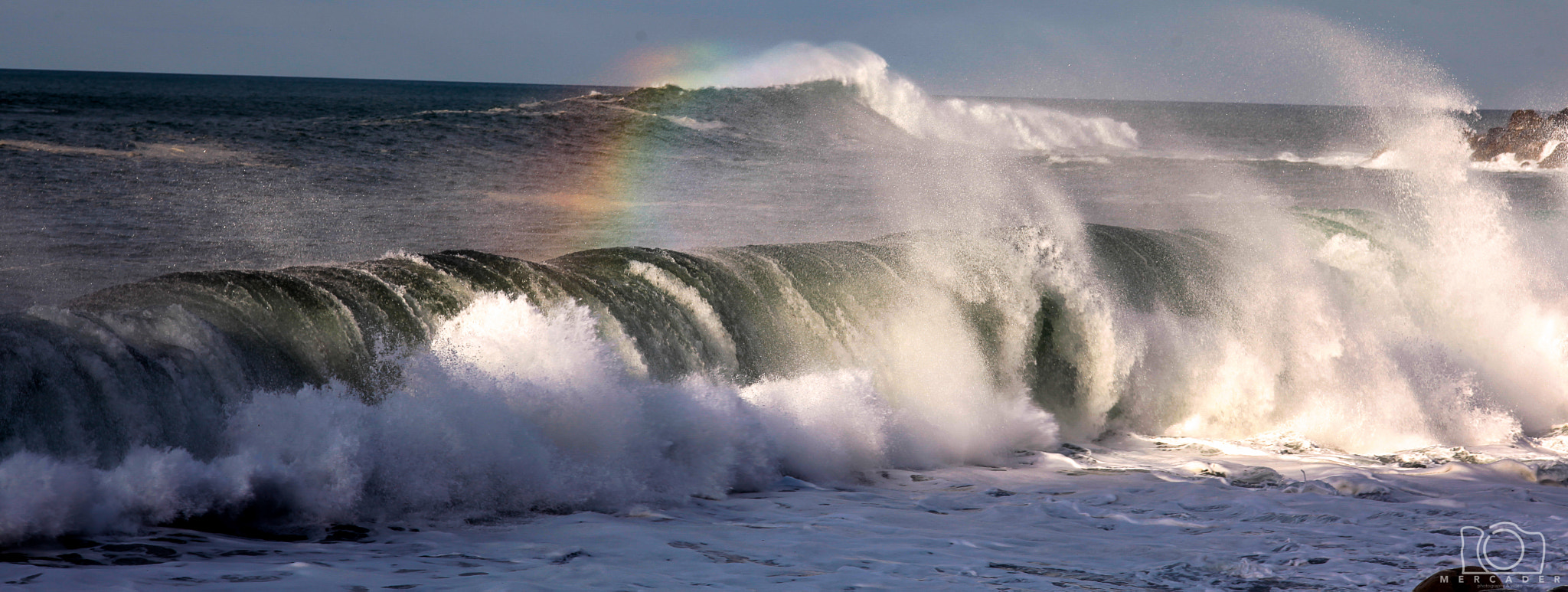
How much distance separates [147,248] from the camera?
1205cm

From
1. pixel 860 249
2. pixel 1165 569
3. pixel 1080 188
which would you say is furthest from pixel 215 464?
pixel 1080 188

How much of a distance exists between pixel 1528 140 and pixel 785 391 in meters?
39.6

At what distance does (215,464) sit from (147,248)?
8235 mm

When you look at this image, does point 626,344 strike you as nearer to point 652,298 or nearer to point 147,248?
point 652,298

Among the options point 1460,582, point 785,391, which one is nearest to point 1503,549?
point 1460,582

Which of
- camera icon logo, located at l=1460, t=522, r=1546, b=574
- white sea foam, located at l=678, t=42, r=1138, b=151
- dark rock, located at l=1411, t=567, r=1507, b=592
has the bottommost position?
dark rock, located at l=1411, t=567, r=1507, b=592

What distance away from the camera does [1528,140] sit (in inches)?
1464

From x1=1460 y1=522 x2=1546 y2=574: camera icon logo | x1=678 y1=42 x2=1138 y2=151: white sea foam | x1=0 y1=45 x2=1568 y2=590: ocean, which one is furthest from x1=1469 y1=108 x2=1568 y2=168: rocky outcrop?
x1=1460 y1=522 x2=1546 y2=574: camera icon logo

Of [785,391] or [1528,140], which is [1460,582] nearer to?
[785,391]

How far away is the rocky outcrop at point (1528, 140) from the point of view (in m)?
35.8

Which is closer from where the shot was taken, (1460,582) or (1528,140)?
(1460,582)

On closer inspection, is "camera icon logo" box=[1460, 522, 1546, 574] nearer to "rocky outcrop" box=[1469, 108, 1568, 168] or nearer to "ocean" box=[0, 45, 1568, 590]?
"ocean" box=[0, 45, 1568, 590]

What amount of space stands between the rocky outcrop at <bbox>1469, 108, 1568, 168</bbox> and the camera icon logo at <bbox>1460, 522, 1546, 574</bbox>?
114ft

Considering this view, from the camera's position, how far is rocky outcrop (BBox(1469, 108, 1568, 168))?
117 feet
